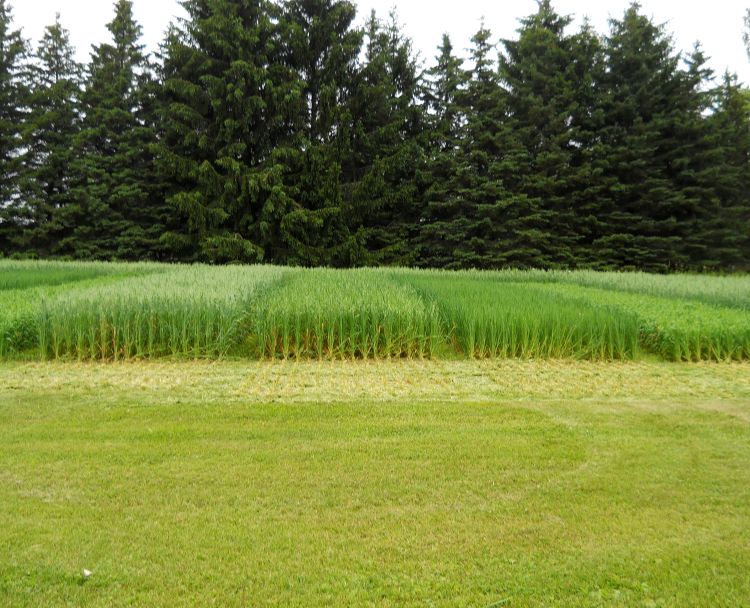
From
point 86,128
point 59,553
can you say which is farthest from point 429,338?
point 86,128

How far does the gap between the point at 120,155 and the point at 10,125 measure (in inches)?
188

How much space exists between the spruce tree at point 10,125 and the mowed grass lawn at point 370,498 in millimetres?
22133

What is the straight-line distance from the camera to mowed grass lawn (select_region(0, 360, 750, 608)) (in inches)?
77.5

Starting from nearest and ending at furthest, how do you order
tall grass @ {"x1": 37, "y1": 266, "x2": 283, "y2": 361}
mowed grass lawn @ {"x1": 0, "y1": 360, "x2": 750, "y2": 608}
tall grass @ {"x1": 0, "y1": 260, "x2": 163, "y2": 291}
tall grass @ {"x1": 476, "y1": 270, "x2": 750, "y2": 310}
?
1. mowed grass lawn @ {"x1": 0, "y1": 360, "x2": 750, "y2": 608}
2. tall grass @ {"x1": 37, "y1": 266, "x2": 283, "y2": 361}
3. tall grass @ {"x1": 476, "y1": 270, "x2": 750, "y2": 310}
4. tall grass @ {"x1": 0, "y1": 260, "x2": 163, "y2": 291}

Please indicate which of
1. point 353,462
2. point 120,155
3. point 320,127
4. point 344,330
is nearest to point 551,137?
point 320,127

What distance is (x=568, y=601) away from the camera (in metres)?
1.90

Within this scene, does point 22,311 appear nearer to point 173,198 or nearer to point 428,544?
point 428,544

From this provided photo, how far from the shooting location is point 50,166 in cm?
2289

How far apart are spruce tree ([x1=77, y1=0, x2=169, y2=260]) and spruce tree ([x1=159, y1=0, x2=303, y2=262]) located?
1054 millimetres

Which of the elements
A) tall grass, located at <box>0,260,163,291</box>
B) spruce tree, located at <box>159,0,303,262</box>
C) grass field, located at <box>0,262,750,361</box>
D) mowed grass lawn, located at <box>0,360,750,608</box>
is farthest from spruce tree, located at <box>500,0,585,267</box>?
mowed grass lawn, located at <box>0,360,750,608</box>

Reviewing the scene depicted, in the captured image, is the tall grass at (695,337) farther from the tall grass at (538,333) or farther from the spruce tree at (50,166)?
the spruce tree at (50,166)

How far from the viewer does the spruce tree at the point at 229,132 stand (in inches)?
866

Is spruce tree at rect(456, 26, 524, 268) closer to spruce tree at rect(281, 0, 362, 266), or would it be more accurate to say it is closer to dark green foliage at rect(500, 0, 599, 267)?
dark green foliage at rect(500, 0, 599, 267)

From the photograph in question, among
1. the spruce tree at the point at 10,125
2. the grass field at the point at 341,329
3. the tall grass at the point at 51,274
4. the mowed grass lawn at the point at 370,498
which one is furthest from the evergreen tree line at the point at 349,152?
the mowed grass lawn at the point at 370,498
